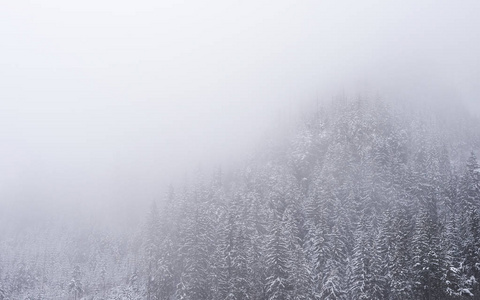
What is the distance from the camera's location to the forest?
65.6 m

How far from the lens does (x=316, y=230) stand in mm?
83688

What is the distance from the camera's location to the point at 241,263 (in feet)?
234

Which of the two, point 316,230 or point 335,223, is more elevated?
point 316,230

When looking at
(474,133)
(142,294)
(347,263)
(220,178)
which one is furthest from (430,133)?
(142,294)

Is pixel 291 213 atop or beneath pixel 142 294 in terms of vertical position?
atop

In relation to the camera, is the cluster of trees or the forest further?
the forest

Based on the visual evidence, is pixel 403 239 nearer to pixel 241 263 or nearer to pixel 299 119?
pixel 241 263

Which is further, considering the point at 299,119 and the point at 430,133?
the point at 299,119

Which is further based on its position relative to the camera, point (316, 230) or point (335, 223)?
point (335, 223)

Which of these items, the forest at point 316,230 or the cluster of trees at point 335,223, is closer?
the cluster of trees at point 335,223

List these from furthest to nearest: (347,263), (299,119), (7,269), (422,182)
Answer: (299,119), (7,269), (422,182), (347,263)

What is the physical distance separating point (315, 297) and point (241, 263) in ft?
48.9

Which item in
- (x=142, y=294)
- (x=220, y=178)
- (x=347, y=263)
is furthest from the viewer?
(x=220, y=178)

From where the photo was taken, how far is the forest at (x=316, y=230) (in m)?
65.6
